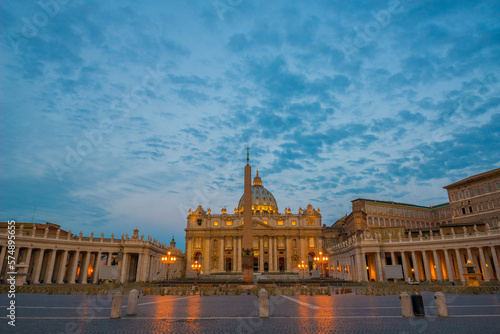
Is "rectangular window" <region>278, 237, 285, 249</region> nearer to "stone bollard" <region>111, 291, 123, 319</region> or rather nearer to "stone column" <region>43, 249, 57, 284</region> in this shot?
"stone column" <region>43, 249, 57, 284</region>

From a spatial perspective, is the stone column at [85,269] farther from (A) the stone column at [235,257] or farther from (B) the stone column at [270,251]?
(B) the stone column at [270,251]

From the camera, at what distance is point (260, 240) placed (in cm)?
9212

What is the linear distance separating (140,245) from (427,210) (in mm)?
82089

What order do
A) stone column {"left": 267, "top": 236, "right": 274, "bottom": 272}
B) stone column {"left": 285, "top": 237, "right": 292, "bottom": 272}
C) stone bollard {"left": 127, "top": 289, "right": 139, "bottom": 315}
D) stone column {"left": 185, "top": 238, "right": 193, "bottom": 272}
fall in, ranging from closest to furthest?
1. stone bollard {"left": 127, "top": 289, "right": 139, "bottom": 315}
2. stone column {"left": 285, "top": 237, "right": 292, "bottom": 272}
3. stone column {"left": 267, "top": 236, "right": 274, "bottom": 272}
4. stone column {"left": 185, "top": 238, "right": 193, "bottom": 272}

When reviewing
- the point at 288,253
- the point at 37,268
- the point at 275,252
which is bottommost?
the point at 37,268

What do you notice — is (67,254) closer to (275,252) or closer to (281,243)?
(275,252)

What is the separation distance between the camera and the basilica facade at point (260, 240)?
3595 inches

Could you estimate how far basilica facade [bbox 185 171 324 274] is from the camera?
9131 centimetres

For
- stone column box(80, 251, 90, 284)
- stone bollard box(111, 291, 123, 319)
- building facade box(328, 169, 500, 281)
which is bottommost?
stone bollard box(111, 291, 123, 319)

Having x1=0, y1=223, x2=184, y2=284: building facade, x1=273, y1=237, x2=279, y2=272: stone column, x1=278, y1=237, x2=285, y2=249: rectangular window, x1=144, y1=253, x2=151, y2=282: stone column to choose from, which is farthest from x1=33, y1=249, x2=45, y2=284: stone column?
x1=278, y1=237, x2=285, y2=249: rectangular window

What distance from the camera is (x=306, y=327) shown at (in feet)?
36.4

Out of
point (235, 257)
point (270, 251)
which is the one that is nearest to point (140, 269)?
point (235, 257)

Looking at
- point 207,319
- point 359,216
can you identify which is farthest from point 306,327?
point 359,216

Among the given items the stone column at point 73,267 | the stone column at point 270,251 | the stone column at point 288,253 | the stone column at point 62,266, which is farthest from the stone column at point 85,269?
the stone column at point 288,253
